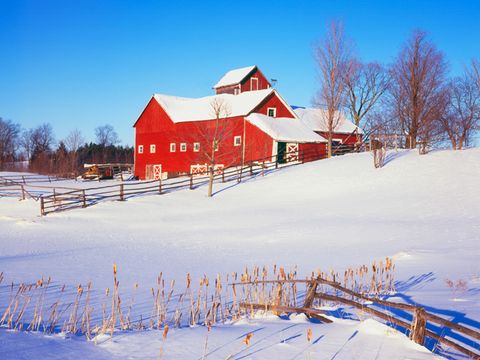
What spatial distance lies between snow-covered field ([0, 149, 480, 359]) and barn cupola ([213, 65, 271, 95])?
21039 millimetres

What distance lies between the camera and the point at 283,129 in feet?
128

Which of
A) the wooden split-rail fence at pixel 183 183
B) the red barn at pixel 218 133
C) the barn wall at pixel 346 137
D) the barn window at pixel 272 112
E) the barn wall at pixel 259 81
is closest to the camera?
the wooden split-rail fence at pixel 183 183

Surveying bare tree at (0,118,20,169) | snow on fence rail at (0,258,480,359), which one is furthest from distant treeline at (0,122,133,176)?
snow on fence rail at (0,258,480,359)

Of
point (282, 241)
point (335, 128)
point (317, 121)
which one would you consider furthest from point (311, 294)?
point (317, 121)

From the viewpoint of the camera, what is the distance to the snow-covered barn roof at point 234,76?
50822 millimetres

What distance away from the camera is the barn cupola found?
5078 cm

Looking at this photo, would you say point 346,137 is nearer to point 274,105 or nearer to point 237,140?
point 274,105

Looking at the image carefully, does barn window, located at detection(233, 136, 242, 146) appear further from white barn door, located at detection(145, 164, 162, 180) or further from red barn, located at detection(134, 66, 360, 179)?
white barn door, located at detection(145, 164, 162, 180)

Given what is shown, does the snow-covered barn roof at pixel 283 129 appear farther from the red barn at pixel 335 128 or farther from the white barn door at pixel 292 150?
the red barn at pixel 335 128

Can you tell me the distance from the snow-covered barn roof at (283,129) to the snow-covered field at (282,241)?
515 cm

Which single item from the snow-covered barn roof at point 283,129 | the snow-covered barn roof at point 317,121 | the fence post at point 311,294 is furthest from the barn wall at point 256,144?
Answer: the fence post at point 311,294

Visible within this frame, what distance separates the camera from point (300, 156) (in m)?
38.5

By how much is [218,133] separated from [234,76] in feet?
53.7

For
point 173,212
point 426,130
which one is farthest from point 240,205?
point 426,130
